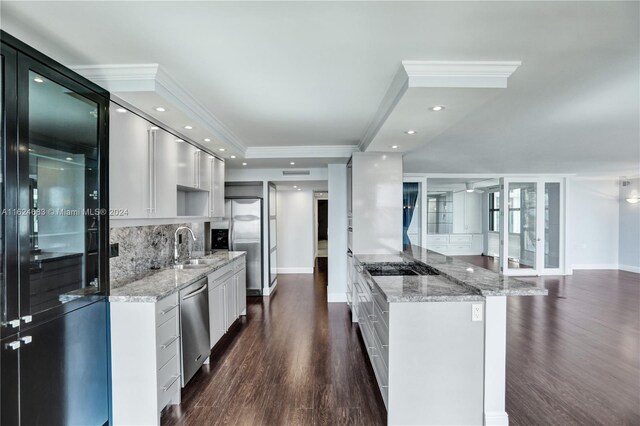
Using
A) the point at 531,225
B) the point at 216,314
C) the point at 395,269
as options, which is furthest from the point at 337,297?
the point at 531,225

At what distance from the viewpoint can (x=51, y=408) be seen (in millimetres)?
1660

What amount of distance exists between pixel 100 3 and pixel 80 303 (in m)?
1.69

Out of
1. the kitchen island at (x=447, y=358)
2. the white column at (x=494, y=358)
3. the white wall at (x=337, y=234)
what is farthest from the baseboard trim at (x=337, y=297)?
the white column at (x=494, y=358)

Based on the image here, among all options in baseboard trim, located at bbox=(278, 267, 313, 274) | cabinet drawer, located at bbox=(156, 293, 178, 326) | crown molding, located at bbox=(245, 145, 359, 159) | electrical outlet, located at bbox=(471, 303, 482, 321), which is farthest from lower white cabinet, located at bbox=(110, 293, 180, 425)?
baseboard trim, located at bbox=(278, 267, 313, 274)

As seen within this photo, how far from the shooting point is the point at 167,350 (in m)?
2.21

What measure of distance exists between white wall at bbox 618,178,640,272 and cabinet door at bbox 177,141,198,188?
32.7ft

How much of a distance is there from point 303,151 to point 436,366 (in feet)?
10.9

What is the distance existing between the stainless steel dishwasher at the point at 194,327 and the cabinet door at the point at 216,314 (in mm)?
154

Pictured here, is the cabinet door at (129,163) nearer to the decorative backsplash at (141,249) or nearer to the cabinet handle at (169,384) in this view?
the decorative backsplash at (141,249)

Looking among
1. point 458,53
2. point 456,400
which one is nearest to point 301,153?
point 458,53

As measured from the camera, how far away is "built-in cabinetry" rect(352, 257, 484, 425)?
2020 mm

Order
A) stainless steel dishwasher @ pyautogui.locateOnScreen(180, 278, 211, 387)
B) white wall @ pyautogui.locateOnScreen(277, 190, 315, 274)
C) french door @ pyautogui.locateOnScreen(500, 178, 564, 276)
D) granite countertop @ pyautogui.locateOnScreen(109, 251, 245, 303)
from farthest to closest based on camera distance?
white wall @ pyautogui.locateOnScreen(277, 190, 315, 274) < french door @ pyautogui.locateOnScreen(500, 178, 564, 276) < stainless steel dishwasher @ pyautogui.locateOnScreen(180, 278, 211, 387) < granite countertop @ pyautogui.locateOnScreen(109, 251, 245, 303)

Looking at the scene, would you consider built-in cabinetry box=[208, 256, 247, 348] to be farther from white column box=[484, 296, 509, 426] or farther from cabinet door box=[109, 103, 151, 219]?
white column box=[484, 296, 509, 426]

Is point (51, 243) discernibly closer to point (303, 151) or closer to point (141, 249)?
point (141, 249)
